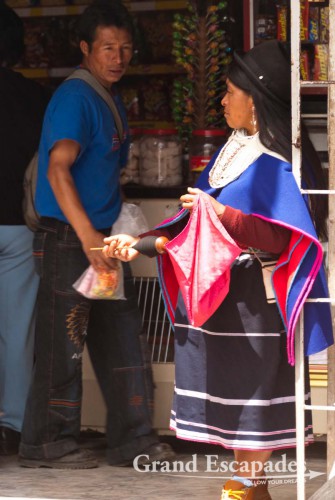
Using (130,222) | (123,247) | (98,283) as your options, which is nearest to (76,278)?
(98,283)

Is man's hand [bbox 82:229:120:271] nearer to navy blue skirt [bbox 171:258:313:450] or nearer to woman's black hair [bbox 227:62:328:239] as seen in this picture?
navy blue skirt [bbox 171:258:313:450]

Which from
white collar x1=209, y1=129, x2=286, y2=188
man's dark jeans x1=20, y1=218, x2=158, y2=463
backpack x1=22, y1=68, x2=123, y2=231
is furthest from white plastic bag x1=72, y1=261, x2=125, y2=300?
white collar x1=209, y1=129, x2=286, y2=188

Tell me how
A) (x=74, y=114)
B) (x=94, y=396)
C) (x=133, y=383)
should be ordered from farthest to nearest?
1. (x=94, y=396)
2. (x=133, y=383)
3. (x=74, y=114)

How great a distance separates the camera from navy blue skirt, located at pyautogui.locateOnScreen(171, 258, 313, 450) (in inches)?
138

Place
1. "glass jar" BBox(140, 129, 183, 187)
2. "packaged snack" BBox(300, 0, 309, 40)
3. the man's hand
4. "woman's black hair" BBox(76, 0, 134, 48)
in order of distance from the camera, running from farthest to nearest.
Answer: "packaged snack" BBox(300, 0, 309, 40) → "glass jar" BBox(140, 129, 183, 187) → "woman's black hair" BBox(76, 0, 134, 48) → the man's hand

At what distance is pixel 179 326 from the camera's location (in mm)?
3629

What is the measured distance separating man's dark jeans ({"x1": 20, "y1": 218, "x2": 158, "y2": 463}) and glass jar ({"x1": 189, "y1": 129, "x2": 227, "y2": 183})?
603mm

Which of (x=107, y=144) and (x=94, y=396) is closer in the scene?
(x=107, y=144)

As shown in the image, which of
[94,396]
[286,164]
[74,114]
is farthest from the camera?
[94,396]

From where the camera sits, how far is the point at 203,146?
4.88 metres

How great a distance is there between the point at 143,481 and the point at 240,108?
5.54ft

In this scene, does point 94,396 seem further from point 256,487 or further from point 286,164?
point 286,164

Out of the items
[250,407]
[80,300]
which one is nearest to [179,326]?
[250,407]

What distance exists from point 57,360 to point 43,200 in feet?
2.16
